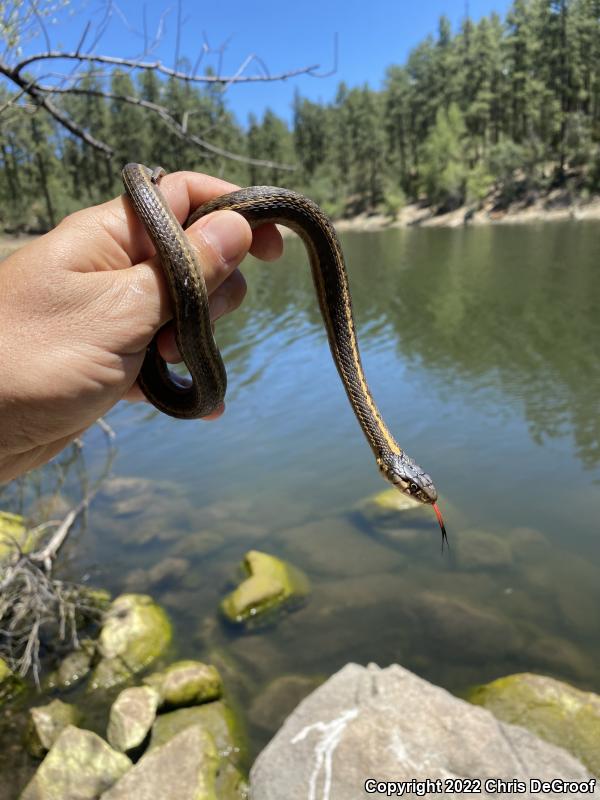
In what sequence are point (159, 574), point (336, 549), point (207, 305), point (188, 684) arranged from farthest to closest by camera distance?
point (336, 549) < point (159, 574) < point (188, 684) < point (207, 305)

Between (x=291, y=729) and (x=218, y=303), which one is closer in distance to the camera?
(x=218, y=303)

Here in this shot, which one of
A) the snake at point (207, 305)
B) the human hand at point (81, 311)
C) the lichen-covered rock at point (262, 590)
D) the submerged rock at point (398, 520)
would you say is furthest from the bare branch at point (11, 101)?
the submerged rock at point (398, 520)

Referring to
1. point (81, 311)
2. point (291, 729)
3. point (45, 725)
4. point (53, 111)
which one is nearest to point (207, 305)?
point (81, 311)

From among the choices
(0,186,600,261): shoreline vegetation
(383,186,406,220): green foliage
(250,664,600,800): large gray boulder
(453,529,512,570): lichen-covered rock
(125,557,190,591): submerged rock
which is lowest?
(453,529,512,570): lichen-covered rock

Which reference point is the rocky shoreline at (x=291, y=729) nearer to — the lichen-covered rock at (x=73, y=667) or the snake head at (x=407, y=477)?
the lichen-covered rock at (x=73, y=667)

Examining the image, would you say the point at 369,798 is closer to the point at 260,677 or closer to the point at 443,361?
the point at 260,677

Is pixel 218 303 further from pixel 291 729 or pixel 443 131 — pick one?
pixel 443 131

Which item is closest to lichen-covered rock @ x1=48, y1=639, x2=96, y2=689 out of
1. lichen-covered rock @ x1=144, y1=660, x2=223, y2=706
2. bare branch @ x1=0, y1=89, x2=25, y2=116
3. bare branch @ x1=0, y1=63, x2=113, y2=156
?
lichen-covered rock @ x1=144, y1=660, x2=223, y2=706

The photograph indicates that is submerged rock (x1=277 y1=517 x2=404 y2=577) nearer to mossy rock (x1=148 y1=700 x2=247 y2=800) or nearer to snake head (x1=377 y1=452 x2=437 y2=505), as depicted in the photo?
mossy rock (x1=148 y1=700 x2=247 y2=800)

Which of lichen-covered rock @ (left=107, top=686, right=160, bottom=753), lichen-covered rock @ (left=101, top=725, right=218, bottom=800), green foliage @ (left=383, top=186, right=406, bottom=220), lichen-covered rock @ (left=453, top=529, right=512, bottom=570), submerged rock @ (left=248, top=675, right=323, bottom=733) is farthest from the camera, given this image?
green foliage @ (left=383, top=186, right=406, bottom=220)
